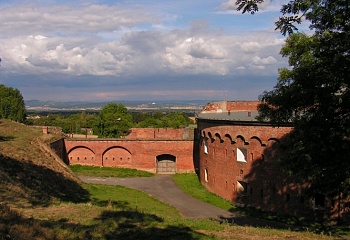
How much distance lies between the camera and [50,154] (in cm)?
2567

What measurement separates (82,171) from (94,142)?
3.71 meters

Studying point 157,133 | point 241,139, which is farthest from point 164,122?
point 241,139

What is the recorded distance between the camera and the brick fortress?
18252mm

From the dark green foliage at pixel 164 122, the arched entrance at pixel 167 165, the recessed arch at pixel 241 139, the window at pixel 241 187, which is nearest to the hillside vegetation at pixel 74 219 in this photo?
the window at pixel 241 187

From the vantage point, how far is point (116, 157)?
35.3m

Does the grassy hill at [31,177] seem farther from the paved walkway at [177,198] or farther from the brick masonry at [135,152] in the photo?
the brick masonry at [135,152]

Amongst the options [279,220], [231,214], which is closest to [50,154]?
[231,214]

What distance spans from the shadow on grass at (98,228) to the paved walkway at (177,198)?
329 inches

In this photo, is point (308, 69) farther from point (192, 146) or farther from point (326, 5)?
point (192, 146)

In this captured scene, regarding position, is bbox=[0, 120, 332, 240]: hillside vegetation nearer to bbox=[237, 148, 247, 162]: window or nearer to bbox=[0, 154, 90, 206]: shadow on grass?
bbox=[0, 154, 90, 206]: shadow on grass

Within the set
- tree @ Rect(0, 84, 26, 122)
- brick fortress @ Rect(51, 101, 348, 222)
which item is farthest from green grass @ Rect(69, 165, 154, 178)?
tree @ Rect(0, 84, 26, 122)

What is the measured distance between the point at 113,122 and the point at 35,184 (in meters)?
40.3

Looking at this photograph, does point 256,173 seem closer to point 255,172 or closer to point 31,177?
point 255,172

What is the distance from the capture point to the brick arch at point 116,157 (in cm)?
3516
